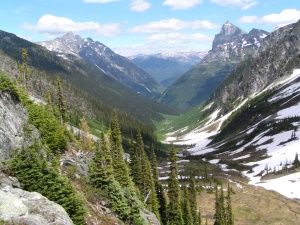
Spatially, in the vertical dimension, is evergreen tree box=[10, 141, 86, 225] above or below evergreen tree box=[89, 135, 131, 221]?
above

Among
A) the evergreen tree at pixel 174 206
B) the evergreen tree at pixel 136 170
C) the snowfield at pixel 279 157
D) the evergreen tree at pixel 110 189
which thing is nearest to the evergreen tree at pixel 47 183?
the evergreen tree at pixel 110 189

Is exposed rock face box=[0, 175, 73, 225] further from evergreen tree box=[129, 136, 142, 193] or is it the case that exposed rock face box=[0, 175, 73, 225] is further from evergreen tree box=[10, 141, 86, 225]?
evergreen tree box=[129, 136, 142, 193]

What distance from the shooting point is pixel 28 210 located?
65.0 ft

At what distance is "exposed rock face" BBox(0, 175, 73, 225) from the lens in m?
18.1

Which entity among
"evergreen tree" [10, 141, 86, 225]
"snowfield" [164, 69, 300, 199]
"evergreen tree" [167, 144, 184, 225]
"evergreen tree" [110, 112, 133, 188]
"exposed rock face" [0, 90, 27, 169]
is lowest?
"snowfield" [164, 69, 300, 199]

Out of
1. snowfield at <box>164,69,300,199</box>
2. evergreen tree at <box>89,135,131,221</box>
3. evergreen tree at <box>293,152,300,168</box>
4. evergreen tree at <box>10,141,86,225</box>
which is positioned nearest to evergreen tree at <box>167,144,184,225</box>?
evergreen tree at <box>89,135,131,221</box>

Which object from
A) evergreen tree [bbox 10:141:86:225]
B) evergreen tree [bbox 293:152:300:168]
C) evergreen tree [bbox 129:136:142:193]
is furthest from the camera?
evergreen tree [bbox 293:152:300:168]

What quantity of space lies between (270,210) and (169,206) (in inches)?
1735

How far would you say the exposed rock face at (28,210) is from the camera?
18094 mm

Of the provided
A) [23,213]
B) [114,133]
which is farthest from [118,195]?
[114,133]

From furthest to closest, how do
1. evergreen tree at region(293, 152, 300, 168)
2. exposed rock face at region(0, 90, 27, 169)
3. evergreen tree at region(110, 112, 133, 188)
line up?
evergreen tree at region(293, 152, 300, 168)
evergreen tree at region(110, 112, 133, 188)
exposed rock face at region(0, 90, 27, 169)

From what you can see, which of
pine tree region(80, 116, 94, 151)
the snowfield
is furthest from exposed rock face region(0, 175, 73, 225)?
the snowfield

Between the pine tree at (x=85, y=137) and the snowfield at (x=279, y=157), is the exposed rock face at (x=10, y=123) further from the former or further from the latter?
the snowfield at (x=279, y=157)

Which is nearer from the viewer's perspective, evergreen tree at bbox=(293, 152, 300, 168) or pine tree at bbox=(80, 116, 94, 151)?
pine tree at bbox=(80, 116, 94, 151)
